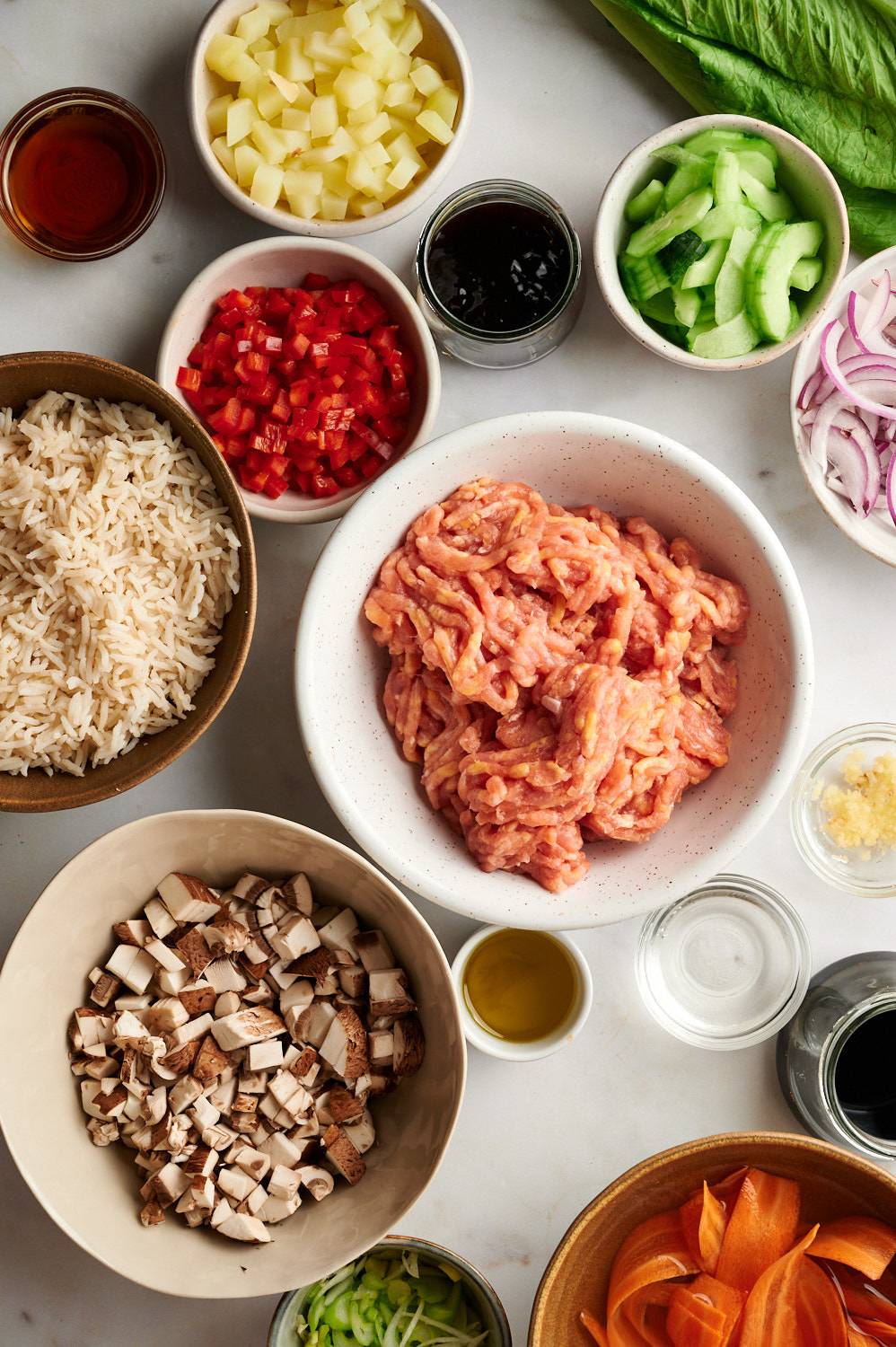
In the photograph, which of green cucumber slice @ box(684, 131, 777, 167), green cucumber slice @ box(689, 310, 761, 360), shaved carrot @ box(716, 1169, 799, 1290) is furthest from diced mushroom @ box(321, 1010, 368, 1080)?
green cucumber slice @ box(684, 131, 777, 167)

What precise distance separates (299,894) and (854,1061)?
116 centimetres

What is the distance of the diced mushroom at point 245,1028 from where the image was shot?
2.13m

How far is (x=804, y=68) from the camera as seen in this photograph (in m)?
2.38

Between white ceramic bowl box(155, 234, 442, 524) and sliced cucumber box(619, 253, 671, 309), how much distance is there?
16.8 inches

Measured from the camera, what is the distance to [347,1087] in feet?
7.17

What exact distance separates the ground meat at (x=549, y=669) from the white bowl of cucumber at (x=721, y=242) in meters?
0.49

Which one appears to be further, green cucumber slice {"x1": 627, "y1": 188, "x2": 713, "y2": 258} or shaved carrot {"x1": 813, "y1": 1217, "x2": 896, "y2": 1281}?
green cucumber slice {"x1": 627, "y1": 188, "x2": 713, "y2": 258}

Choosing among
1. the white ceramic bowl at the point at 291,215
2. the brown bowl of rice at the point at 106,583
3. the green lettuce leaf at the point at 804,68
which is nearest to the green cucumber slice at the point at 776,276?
the green lettuce leaf at the point at 804,68

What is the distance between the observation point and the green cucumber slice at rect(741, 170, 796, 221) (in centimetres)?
231

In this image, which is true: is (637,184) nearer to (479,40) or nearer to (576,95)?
(576,95)

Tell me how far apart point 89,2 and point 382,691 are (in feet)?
5.34

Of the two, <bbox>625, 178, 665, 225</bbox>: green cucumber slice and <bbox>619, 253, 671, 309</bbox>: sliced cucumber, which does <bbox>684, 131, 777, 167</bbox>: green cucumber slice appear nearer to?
<bbox>625, 178, 665, 225</bbox>: green cucumber slice

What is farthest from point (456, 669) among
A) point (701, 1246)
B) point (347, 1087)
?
point (701, 1246)

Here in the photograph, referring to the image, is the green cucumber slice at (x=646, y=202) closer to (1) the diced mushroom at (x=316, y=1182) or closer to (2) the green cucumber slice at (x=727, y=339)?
(2) the green cucumber slice at (x=727, y=339)
